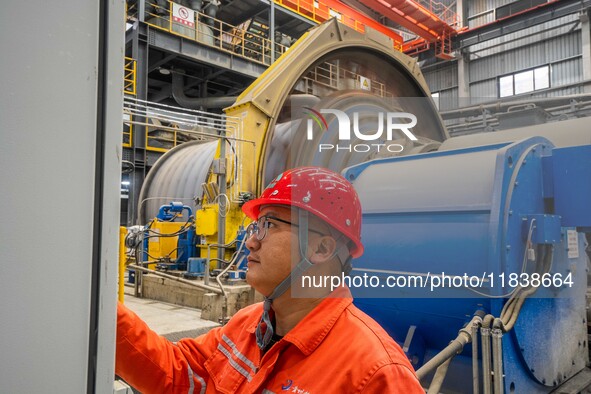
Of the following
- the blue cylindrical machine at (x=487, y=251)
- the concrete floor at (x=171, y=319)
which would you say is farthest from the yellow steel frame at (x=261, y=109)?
→ the blue cylindrical machine at (x=487, y=251)

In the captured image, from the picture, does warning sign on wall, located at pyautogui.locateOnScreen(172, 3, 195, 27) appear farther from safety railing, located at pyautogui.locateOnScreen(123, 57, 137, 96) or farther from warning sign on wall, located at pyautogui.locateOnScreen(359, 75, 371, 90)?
warning sign on wall, located at pyautogui.locateOnScreen(359, 75, 371, 90)

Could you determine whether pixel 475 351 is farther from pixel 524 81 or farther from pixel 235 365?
pixel 524 81

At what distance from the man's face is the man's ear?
6 centimetres

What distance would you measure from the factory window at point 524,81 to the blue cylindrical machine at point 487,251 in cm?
1369

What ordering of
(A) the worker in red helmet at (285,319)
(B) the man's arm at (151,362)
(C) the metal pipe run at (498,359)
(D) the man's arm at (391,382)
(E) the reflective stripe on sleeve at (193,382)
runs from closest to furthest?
(D) the man's arm at (391,382), (A) the worker in red helmet at (285,319), (B) the man's arm at (151,362), (E) the reflective stripe on sleeve at (193,382), (C) the metal pipe run at (498,359)

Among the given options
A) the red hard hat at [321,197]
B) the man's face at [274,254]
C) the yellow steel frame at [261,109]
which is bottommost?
the man's face at [274,254]

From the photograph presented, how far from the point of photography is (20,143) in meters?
0.56

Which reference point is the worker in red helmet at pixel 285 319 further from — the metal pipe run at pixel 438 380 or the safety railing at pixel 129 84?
the safety railing at pixel 129 84

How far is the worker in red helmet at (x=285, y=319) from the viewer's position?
118 cm

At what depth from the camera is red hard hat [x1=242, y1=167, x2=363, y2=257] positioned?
Result: 51.5 inches

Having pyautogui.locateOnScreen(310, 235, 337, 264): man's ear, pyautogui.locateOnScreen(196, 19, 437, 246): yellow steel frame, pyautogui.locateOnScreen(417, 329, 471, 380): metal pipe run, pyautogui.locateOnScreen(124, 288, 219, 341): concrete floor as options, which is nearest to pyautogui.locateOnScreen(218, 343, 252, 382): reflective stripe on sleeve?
pyautogui.locateOnScreen(310, 235, 337, 264): man's ear

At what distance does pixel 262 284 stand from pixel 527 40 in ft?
53.9

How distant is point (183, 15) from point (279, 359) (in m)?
11.1

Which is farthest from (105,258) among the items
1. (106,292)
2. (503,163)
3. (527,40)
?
(527,40)
